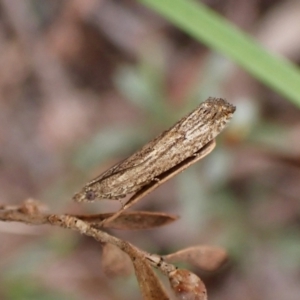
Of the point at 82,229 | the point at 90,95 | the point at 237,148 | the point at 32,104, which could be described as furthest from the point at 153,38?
the point at 82,229

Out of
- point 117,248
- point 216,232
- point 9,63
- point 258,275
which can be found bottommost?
point 117,248

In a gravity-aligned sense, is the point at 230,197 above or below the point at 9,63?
below

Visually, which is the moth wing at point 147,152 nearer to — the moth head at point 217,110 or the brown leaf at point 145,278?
the moth head at point 217,110

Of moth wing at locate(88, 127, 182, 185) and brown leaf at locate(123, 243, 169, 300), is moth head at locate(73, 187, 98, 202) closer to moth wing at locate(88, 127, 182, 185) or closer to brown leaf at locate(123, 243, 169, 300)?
moth wing at locate(88, 127, 182, 185)

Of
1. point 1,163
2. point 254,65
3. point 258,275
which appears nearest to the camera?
point 254,65

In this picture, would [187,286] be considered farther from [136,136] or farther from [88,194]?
[136,136]

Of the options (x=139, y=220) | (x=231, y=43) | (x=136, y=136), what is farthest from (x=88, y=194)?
(x=136, y=136)

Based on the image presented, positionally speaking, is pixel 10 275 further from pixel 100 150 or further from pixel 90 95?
pixel 90 95
